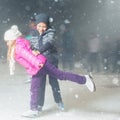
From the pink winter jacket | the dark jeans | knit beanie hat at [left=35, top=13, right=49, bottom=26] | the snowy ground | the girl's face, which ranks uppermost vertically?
knit beanie hat at [left=35, top=13, right=49, bottom=26]

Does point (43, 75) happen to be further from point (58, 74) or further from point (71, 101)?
point (71, 101)

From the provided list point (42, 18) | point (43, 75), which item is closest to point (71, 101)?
point (43, 75)

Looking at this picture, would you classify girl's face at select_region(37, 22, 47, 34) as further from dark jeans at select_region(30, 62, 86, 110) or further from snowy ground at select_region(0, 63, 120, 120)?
snowy ground at select_region(0, 63, 120, 120)

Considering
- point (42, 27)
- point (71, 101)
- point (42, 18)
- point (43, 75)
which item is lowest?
point (71, 101)

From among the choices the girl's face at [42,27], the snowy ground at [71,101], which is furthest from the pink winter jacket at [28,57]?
the snowy ground at [71,101]

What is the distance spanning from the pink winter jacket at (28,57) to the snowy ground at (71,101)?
877mm

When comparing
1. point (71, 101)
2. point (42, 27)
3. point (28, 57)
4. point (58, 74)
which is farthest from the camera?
point (71, 101)

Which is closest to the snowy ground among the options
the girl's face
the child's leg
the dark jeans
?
the dark jeans

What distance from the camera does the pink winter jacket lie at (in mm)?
7203

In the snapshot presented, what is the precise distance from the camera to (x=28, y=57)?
7.22m

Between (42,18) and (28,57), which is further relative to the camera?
(42,18)

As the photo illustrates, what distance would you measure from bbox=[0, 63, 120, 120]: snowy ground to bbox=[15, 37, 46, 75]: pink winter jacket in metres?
0.88

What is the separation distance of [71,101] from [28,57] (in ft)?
6.00

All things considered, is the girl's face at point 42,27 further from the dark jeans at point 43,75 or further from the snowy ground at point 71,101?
Result: the snowy ground at point 71,101
